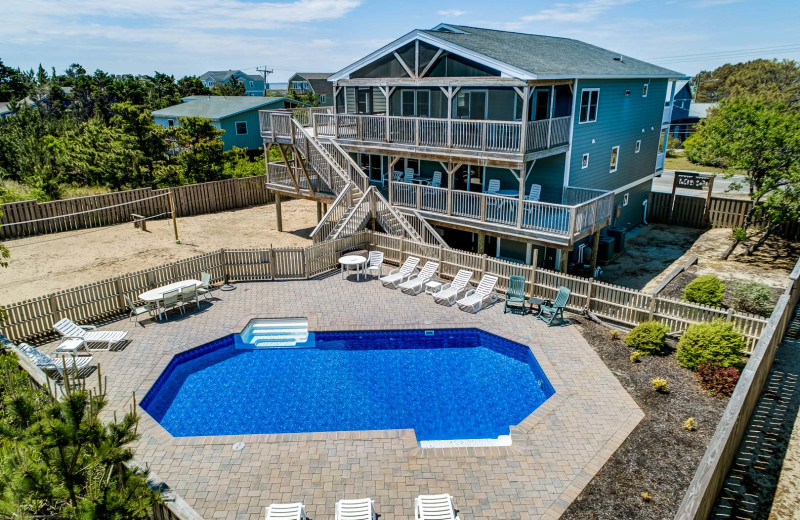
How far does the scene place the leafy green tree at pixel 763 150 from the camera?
19.3 metres

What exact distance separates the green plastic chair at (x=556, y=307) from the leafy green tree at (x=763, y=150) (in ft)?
32.8

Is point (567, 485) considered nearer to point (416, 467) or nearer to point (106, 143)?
point (416, 467)

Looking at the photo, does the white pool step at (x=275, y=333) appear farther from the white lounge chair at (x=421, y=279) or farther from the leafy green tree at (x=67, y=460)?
the leafy green tree at (x=67, y=460)

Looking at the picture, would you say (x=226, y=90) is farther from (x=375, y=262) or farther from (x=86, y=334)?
(x=86, y=334)

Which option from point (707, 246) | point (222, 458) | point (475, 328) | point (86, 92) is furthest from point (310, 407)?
point (86, 92)

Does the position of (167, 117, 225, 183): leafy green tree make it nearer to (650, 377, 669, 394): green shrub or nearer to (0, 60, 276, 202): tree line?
(0, 60, 276, 202): tree line

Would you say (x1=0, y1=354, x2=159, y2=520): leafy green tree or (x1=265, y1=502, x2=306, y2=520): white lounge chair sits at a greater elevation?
(x1=0, y1=354, x2=159, y2=520): leafy green tree

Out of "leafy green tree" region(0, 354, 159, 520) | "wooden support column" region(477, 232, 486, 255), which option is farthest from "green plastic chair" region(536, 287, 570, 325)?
"leafy green tree" region(0, 354, 159, 520)

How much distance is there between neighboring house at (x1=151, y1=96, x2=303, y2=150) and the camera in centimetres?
4100

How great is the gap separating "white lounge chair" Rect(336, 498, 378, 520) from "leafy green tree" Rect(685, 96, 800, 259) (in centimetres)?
1903

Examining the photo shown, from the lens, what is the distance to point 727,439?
8047 millimetres

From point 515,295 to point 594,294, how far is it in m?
2.41

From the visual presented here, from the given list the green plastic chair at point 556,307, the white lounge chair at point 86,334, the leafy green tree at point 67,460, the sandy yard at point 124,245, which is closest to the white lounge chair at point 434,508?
the leafy green tree at point 67,460

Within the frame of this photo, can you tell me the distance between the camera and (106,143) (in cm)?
2911
